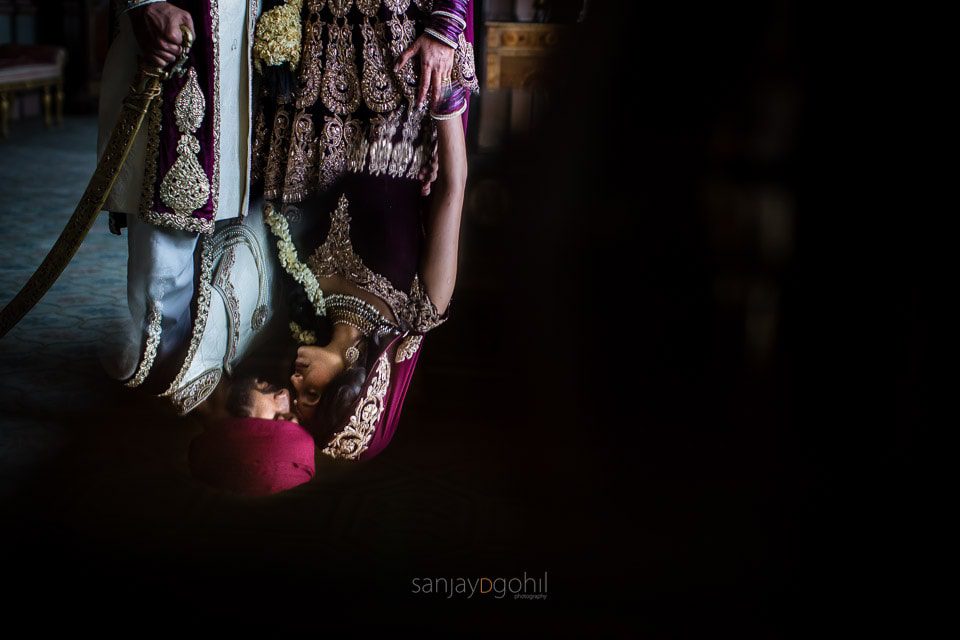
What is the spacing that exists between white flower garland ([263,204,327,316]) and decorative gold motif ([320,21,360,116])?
0.21 m

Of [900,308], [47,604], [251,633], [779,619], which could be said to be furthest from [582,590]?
[47,604]

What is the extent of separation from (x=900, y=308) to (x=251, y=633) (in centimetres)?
83

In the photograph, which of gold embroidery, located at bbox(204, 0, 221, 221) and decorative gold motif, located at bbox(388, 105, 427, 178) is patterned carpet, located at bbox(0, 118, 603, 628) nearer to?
decorative gold motif, located at bbox(388, 105, 427, 178)

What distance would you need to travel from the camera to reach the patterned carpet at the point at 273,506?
4.04ft

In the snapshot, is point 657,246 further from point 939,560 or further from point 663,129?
point 939,560

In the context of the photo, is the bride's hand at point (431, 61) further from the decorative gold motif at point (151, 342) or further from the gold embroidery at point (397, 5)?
the decorative gold motif at point (151, 342)

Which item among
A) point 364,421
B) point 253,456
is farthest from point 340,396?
point 253,456

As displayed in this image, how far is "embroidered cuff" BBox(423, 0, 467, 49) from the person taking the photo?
1.40m

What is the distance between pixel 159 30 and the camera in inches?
54.2

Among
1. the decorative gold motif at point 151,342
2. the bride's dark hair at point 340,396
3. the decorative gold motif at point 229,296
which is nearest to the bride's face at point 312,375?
the bride's dark hair at point 340,396

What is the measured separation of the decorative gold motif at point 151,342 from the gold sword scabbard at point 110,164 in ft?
0.50

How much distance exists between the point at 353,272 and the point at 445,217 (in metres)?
0.19

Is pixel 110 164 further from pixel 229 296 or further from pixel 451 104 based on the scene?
pixel 451 104

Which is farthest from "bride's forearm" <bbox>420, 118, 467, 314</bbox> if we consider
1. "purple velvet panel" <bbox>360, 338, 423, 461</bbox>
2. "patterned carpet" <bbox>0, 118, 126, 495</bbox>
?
"patterned carpet" <bbox>0, 118, 126, 495</bbox>
